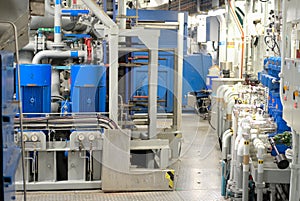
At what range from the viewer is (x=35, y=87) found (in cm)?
487

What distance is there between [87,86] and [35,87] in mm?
519

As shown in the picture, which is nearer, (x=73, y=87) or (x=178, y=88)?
(x=73, y=87)

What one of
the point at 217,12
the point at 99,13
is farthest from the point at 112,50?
the point at 217,12

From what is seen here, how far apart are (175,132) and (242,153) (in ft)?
6.65

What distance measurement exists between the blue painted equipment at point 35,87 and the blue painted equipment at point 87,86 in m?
0.26

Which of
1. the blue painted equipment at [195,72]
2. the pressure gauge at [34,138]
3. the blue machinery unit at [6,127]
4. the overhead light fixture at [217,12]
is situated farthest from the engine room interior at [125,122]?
the blue painted equipment at [195,72]

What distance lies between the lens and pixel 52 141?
4773 millimetres

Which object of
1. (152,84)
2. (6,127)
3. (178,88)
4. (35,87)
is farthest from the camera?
(178,88)

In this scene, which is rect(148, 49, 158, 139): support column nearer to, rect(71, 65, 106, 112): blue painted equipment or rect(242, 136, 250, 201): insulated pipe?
rect(71, 65, 106, 112): blue painted equipment

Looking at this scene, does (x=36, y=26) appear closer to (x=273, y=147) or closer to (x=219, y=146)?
(x=219, y=146)

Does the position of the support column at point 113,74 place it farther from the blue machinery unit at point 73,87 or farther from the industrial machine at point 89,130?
the blue machinery unit at point 73,87

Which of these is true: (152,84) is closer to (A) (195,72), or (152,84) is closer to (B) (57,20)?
(B) (57,20)

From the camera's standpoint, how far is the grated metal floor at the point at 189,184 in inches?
182

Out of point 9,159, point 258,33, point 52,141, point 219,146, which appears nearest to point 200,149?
point 219,146
